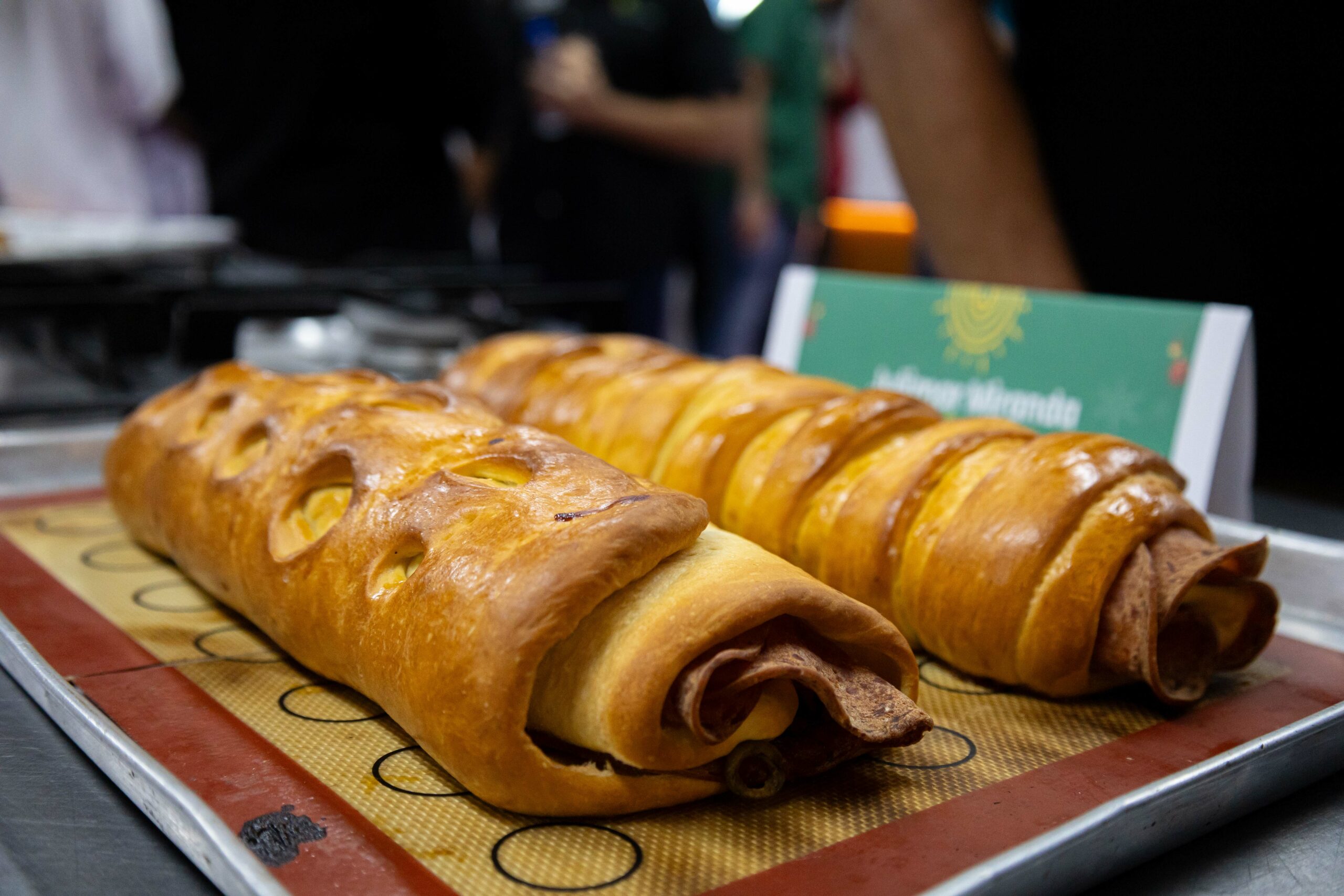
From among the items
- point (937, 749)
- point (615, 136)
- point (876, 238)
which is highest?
point (615, 136)

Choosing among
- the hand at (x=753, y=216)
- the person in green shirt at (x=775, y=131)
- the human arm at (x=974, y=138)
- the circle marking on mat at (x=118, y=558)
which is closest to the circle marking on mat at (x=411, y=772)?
the circle marking on mat at (x=118, y=558)

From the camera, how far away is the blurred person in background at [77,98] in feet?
16.5

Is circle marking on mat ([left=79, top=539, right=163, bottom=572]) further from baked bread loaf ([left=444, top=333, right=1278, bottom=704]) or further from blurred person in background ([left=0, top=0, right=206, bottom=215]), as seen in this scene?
blurred person in background ([left=0, top=0, right=206, bottom=215])

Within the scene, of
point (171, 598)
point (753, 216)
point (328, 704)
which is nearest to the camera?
point (328, 704)

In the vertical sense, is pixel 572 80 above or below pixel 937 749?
above

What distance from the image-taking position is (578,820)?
0.95 metres

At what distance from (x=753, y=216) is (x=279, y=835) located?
4.44 metres

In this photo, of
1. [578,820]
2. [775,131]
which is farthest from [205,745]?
[775,131]

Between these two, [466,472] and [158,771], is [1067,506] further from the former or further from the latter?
[158,771]

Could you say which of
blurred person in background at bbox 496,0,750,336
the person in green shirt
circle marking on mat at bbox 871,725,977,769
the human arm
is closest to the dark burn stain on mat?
circle marking on mat at bbox 871,725,977,769

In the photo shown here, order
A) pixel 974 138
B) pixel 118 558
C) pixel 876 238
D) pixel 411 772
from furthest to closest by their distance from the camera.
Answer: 1. pixel 876 238
2. pixel 974 138
3. pixel 118 558
4. pixel 411 772

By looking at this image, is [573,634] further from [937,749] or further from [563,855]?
[937,749]

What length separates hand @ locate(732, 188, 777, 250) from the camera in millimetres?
4977

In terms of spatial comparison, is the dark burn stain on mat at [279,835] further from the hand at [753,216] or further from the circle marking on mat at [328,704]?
the hand at [753,216]
